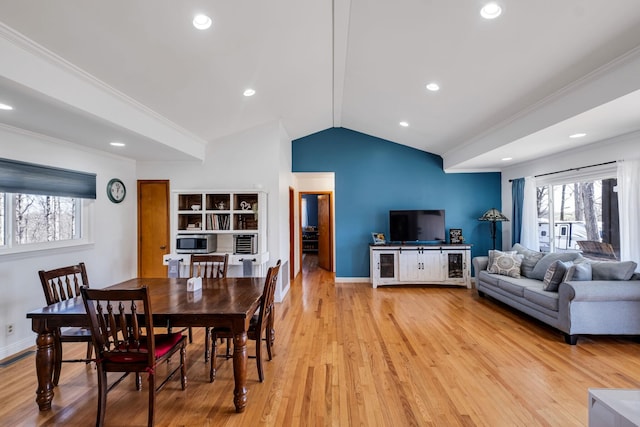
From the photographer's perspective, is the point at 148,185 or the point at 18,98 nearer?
the point at 18,98

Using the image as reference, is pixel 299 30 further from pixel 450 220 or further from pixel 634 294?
pixel 450 220

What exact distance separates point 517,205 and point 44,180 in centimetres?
703

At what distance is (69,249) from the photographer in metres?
3.82

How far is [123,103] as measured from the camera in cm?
309

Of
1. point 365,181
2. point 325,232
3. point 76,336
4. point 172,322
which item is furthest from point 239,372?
point 325,232

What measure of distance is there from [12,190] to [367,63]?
3988 millimetres

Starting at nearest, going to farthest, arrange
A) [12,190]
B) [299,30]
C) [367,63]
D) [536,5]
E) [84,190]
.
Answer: [536,5]
[299,30]
[12,190]
[367,63]
[84,190]

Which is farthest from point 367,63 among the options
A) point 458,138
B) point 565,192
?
point 565,192

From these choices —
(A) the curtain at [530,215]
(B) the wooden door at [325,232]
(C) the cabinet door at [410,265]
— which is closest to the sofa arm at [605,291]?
(A) the curtain at [530,215]

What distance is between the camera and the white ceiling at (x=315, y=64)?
7.08ft

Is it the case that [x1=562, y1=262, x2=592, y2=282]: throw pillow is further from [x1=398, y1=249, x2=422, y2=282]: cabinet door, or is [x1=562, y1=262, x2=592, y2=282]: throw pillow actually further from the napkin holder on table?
the napkin holder on table

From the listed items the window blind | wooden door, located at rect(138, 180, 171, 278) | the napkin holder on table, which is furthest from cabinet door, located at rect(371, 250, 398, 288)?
the window blind

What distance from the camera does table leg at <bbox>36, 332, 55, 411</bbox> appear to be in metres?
2.21

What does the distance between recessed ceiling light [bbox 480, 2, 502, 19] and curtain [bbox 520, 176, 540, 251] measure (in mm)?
3817
